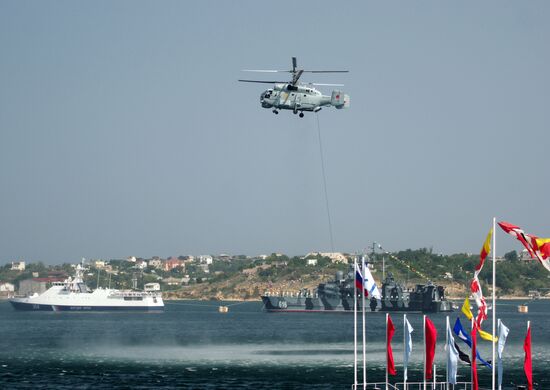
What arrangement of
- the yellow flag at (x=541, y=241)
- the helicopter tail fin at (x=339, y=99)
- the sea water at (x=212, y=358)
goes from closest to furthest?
the yellow flag at (x=541, y=241) < the sea water at (x=212, y=358) < the helicopter tail fin at (x=339, y=99)

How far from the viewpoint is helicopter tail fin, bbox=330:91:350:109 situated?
9712 cm

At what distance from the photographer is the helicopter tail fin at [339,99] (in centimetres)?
9712

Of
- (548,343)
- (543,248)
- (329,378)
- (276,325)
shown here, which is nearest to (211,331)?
(276,325)

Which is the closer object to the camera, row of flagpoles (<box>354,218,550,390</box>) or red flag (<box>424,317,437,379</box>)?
row of flagpoles (<box>354,218,550,390</box>)

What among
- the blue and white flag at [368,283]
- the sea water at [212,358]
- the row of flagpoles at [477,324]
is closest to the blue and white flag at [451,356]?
the row of flagpoles at [477,324]

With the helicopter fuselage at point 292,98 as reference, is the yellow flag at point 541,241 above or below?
below

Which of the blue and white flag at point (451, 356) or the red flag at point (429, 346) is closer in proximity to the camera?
the red flag at point (429, 346)

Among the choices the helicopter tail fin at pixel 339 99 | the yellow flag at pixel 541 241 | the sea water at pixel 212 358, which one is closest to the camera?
the yellow flag at pixel 541 241

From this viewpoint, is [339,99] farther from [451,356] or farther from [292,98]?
[451,356]

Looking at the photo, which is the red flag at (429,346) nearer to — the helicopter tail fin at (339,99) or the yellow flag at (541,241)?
the yellow flag at (541,241)

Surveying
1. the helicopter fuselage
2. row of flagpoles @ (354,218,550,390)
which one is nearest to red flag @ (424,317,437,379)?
row of flagpoles @ (354,218,550,390)

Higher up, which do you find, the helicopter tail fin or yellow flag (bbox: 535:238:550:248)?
the helicopter tail fin

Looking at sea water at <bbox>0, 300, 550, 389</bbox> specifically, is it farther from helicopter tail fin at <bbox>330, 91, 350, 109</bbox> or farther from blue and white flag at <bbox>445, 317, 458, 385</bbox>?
blue and white flag at <bbox>445, 317, 458, 385</bbox>

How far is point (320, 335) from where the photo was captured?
159375 mm
